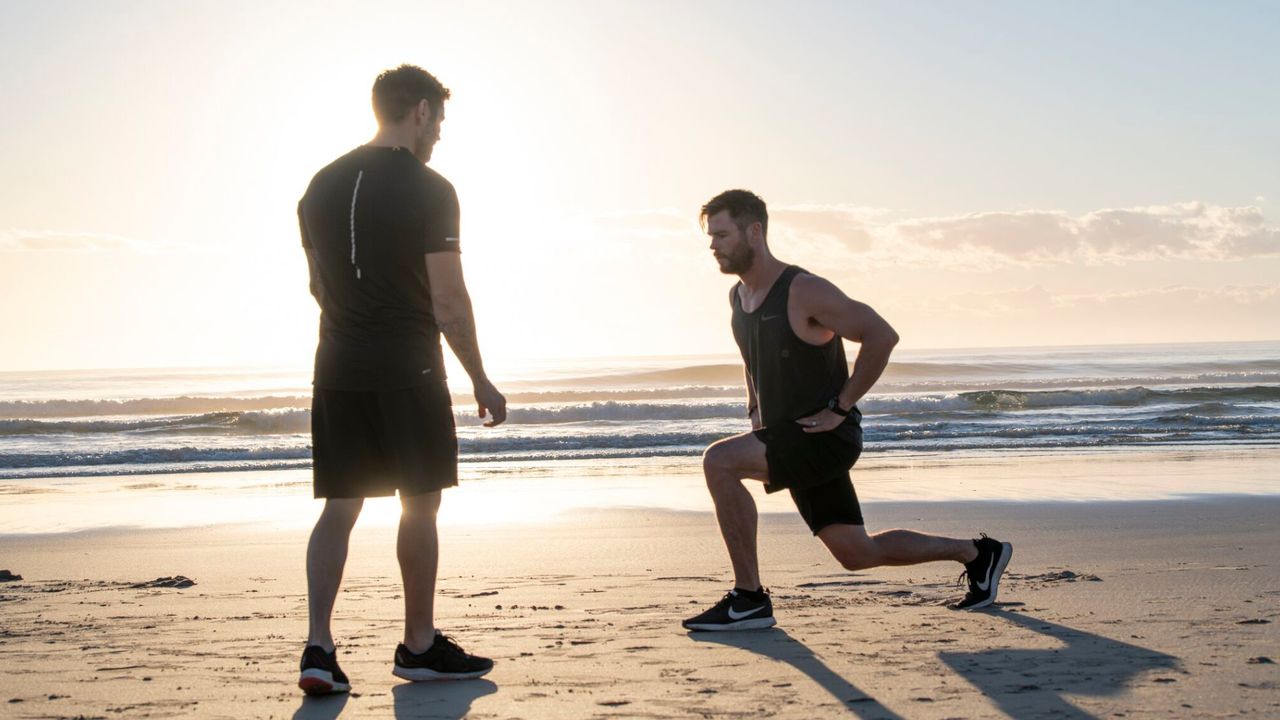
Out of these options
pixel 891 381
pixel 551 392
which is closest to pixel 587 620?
pixel 551 392

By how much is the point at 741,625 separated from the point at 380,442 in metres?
1.60

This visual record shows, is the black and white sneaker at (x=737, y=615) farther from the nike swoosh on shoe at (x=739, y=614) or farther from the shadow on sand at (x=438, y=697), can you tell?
the shadow on sand at (x=438, y=697)

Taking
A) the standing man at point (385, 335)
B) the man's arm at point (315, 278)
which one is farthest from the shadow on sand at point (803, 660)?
the man's arm at point (315, 278)

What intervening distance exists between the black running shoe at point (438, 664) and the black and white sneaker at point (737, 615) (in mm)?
983

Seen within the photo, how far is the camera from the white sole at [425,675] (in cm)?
354

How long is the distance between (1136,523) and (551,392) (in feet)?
92.5

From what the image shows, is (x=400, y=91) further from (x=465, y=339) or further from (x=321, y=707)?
(x=321, y=707)

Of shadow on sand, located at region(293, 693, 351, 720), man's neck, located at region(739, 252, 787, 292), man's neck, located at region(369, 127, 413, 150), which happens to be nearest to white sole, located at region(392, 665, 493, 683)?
shadow on sand, located at region(293, 693, 351, 720)

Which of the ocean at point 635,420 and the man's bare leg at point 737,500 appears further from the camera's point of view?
the ocean at point 635,420

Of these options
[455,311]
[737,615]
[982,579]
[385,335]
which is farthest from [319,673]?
[982,579]

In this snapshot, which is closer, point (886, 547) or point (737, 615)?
point (737, 615)

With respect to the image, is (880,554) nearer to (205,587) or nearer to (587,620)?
(587,620)

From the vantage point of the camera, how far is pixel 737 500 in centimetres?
447

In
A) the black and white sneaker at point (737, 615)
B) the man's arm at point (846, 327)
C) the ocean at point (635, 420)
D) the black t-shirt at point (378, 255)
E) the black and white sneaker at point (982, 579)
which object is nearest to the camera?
the black t-shirt at point (378, 255)
